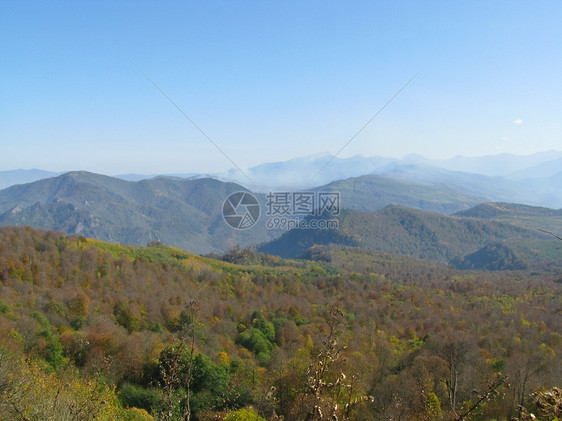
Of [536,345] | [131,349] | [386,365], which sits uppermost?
[131,349]

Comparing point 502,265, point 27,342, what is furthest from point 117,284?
point 502,265

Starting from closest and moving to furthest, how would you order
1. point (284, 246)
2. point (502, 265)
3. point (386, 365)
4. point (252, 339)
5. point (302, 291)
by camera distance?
point (386, 365), point (252, 339), point (302, 291), point (502, 265), point (284, 246)

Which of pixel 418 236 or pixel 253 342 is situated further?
pixel 418 236

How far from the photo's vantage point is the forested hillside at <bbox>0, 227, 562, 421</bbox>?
652cm

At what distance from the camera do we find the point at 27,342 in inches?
868

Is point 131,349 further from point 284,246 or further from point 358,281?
point 284,246

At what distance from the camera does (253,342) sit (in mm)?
34938

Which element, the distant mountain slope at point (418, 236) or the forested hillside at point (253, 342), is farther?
the distant mountain slope at point (418, 236)

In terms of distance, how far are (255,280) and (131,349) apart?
150ft

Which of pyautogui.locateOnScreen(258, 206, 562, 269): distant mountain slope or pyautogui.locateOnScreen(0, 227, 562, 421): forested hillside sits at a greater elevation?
pyautogui.locateOnScreen(0, 227, 562, 421): forested hillside

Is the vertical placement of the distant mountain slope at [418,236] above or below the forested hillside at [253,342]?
below

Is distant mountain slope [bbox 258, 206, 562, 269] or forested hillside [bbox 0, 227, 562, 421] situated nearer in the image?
forested hillside [bbox 0, 227, 562, 421]

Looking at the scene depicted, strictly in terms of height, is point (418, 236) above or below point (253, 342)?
below

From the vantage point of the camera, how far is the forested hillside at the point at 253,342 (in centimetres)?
652
